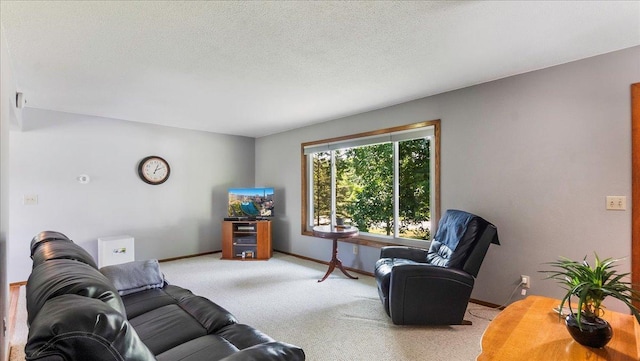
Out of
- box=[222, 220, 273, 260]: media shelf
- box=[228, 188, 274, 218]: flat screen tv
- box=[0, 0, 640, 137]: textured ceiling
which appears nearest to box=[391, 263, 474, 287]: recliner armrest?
box=[0, 0, 640, 137]: textured ceiling

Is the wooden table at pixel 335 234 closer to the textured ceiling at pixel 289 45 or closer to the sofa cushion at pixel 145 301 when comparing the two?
the textured ceiling at pixel 289 45

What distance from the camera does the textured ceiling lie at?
1791mm

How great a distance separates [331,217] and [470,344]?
2.77m

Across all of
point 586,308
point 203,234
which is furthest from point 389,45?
point 203,234

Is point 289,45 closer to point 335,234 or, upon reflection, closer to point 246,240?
point 335,234

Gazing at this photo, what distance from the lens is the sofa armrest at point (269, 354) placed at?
43.4 inches

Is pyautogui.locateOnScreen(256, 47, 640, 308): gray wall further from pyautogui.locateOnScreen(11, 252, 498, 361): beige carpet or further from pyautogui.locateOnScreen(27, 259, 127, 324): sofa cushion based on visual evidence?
pyautogui.locateOnScreen(27, 259, 127, 324): sofa cushion

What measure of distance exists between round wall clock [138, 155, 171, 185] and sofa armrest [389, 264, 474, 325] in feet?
13.6

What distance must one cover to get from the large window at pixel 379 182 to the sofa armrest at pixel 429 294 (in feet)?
3.50

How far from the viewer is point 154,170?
4855 millimetres

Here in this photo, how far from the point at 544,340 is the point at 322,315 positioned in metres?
1.88

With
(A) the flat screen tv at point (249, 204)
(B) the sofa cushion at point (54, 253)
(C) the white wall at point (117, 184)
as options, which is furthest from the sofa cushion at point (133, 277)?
(A) the flat screen tv at point (249, 204)

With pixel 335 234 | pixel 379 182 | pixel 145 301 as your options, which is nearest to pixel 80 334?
pixel 145 301

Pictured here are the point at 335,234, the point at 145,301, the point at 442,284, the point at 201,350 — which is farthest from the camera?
the point at 335,234
